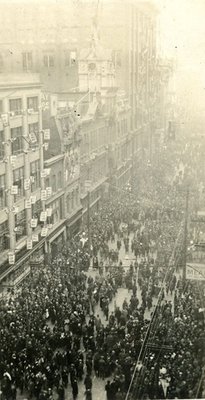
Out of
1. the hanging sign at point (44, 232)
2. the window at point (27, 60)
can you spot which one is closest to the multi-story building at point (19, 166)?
the hanging sign at point (44, 232)

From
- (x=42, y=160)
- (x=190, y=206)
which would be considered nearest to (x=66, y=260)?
(x=42, y=160)

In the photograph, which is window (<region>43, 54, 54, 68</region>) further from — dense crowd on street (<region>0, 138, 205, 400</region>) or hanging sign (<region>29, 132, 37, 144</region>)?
dense crowd on street (<region>0, 138, 205, 400</region>)

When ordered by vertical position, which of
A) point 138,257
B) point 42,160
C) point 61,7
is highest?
point 61,7

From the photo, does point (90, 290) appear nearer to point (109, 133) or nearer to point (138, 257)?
point (138, 257)

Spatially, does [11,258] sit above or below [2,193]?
below

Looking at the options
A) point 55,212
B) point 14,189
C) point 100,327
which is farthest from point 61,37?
point 100,327

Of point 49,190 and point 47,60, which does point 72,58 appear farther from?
point 49,190
